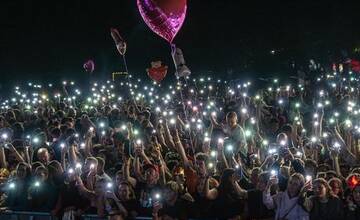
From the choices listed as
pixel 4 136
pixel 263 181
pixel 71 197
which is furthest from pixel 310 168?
pixel 4 136

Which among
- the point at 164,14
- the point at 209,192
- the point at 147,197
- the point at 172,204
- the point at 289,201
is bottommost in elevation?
the point at 289,201

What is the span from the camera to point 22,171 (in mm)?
9195

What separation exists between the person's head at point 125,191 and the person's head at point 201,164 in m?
1.12

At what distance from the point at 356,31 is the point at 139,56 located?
1751cm

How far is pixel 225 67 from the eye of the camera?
40531 mm

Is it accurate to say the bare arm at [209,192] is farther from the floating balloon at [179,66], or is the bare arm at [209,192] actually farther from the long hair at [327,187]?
the floating balloon at [179,66]

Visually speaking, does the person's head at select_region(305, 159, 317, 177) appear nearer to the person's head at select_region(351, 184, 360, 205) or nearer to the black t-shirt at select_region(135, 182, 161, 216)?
the person's head at select_region(351, 184, 360, 205)

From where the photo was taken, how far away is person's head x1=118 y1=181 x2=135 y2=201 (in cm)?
782

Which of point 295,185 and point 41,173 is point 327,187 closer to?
point 295,185

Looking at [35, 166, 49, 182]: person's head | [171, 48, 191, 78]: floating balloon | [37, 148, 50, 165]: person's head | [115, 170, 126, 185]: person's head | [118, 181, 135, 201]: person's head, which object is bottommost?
[118, 181, 135, 201]: person's head

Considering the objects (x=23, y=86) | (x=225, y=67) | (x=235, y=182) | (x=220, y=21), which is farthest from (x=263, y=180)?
(x=220, y=21)

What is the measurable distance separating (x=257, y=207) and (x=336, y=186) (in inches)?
43.2

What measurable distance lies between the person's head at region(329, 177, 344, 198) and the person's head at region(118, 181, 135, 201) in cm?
281

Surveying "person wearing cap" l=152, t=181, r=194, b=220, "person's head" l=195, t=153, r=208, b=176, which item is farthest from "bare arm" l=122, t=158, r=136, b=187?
"person's head" l=195, t=153, r=208, b=176
